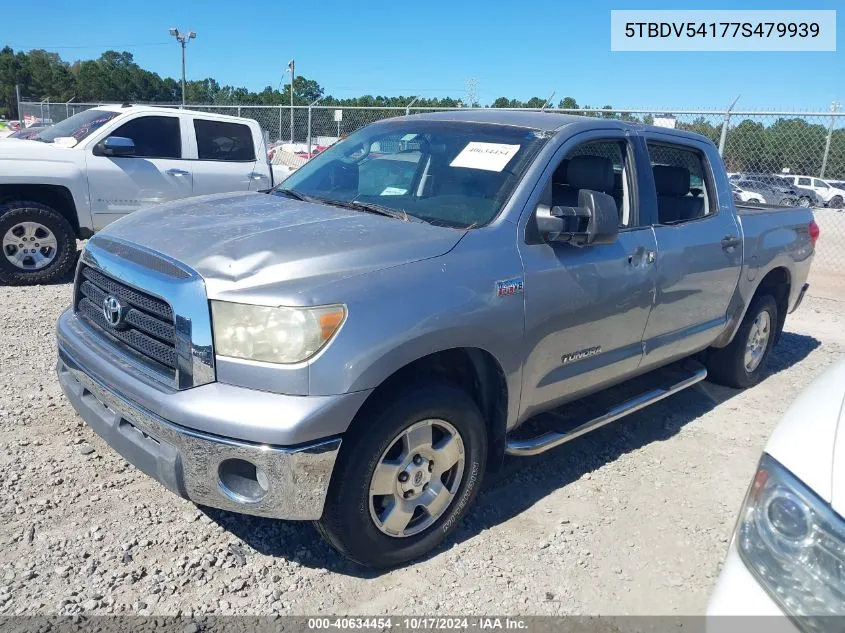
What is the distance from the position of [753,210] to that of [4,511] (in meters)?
5.16

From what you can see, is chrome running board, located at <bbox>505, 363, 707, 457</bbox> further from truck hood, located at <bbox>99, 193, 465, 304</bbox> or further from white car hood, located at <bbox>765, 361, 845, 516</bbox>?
white car hood, located at <bbox>765, 361, 845, 516</bbox>

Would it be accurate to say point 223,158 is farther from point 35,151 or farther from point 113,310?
point 113,310

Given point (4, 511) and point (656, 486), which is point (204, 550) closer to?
point (4, 511)

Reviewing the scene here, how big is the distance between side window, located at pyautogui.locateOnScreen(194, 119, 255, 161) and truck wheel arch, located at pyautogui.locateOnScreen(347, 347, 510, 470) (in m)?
6.26

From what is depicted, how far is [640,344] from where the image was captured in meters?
3.96

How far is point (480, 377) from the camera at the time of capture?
313cm

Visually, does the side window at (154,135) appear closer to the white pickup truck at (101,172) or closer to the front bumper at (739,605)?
the white pickup truck at (101,172)

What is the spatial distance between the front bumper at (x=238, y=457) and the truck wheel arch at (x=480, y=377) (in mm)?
555

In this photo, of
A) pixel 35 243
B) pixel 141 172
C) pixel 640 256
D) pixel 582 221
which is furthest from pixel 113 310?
pixel 141 172

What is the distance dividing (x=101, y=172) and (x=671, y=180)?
5.95 m

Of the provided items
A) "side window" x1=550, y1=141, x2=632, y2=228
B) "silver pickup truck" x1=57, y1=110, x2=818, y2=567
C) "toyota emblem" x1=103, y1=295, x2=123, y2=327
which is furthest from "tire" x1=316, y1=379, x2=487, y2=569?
"side window" x1=550, y1=141, x2=632, y2=228

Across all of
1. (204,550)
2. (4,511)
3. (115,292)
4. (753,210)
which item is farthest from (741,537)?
(753,210)

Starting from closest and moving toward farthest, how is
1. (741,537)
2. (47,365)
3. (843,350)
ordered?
(741,537) → (47,365) → (843,350)

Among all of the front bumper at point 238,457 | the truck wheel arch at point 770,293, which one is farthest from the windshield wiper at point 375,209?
the truck wheel arch at point 770,293
